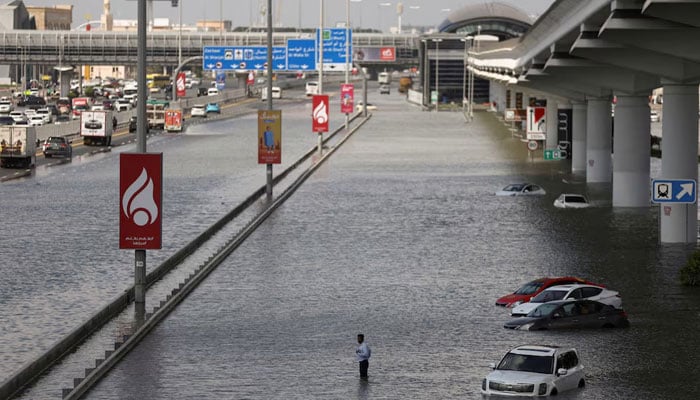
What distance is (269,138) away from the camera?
236 feet

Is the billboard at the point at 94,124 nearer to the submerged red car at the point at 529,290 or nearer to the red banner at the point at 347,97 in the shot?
the red banner at the point at 347,97

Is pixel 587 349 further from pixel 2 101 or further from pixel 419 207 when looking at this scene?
pixel 2 101

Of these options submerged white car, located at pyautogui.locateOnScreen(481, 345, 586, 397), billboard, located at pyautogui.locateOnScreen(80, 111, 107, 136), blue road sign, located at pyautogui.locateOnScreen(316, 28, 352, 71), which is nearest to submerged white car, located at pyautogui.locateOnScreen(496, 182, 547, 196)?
billboard, located at pyautogui.locateOnScreen(80, 111, 107, 136)

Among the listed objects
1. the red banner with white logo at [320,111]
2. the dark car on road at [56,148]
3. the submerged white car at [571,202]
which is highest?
the red banner with white logo at [320,111]

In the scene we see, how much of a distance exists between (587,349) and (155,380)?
32.6 feet

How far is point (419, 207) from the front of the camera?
6812cm

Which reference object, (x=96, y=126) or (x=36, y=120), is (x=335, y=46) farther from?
(x=96, y=126)

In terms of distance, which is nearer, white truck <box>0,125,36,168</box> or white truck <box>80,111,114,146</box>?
white truck <box>0,125,36,168</box>

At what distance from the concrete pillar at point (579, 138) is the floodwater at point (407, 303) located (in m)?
16.6

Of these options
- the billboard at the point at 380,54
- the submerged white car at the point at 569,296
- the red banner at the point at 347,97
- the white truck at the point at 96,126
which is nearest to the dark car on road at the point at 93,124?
the white truck at the point at 96,126

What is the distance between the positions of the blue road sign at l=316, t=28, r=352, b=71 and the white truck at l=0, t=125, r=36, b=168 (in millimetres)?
45892

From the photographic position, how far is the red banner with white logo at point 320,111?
10019 centimetres

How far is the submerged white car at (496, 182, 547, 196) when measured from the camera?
74250mm

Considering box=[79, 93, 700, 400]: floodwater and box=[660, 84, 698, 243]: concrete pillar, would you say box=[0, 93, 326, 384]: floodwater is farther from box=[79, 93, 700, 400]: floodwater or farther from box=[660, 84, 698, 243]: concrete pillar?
box=[660, 84, 698, 243]: concrete pillar
